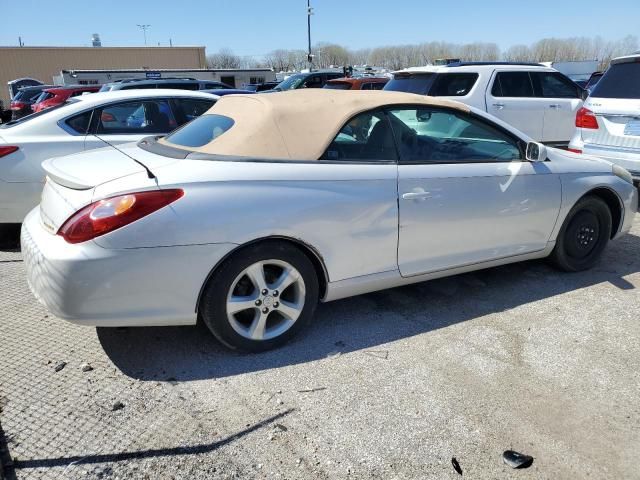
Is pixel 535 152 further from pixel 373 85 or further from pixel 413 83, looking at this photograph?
pixel 373 85

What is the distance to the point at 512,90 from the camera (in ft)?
27.5

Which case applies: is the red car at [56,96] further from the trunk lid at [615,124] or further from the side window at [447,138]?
the trunk lid at [615,124]

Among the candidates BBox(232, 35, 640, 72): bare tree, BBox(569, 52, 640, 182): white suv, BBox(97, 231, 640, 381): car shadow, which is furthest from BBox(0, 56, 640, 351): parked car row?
BBox(232, 35, 640, 72): bare tree

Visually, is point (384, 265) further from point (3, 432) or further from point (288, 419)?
point (3, 432)

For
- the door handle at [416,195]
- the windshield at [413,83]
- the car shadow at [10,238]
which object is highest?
the windshield at [413,83]

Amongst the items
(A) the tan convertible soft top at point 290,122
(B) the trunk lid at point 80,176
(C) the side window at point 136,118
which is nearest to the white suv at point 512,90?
(C) the side window at point 136,118

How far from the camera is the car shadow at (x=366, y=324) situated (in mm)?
3018

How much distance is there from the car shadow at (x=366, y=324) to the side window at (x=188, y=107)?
10.7ft

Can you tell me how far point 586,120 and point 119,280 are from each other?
5798mm

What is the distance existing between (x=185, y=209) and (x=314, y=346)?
1195 mm

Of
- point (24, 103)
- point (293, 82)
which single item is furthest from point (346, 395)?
point (24, 103)

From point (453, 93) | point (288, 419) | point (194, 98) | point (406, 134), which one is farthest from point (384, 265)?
point (453, 93)

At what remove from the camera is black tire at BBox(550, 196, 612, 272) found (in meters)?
4.30

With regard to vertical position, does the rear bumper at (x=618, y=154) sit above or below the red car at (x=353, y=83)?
below
